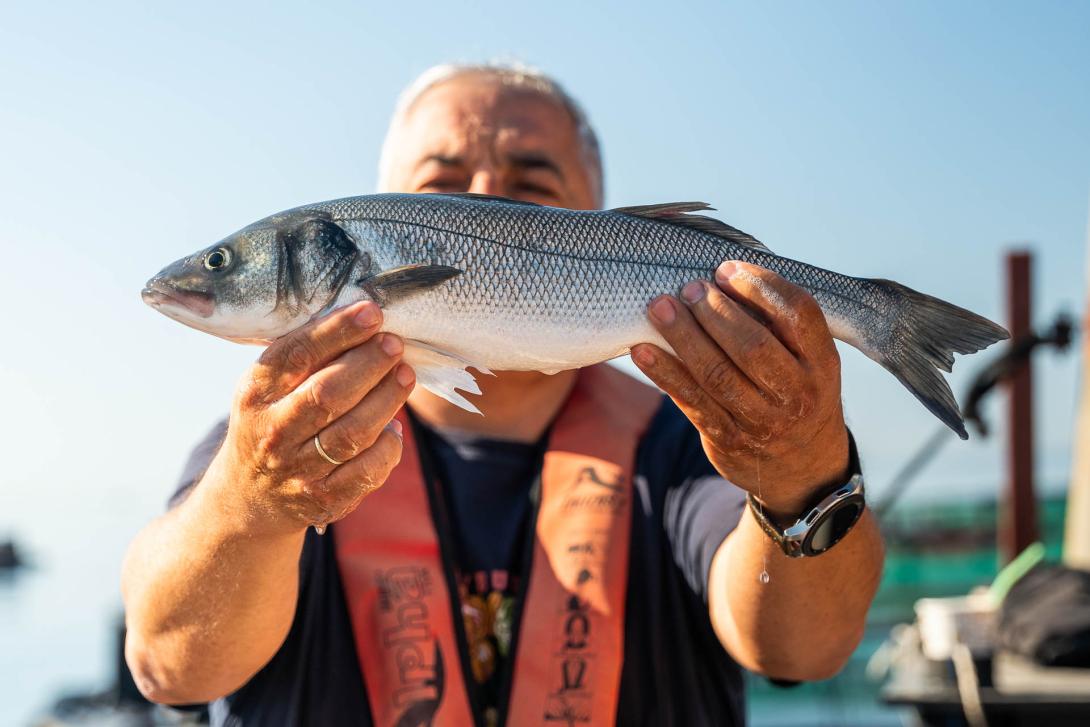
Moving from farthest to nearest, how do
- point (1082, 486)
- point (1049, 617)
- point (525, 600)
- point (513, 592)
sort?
point (1082, 486) → point (1049, 617) → point (513, 592) → point (525, 600)

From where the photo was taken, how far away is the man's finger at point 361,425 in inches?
106

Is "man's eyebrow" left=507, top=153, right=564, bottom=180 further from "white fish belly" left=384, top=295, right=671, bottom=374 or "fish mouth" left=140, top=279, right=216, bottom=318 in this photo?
"fish mouth" left=140, top=279, right=216, bottom=318

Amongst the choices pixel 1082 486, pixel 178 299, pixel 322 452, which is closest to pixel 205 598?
pixel 322 452

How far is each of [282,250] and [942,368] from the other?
214 cm

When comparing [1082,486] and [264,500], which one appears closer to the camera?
[264,500]

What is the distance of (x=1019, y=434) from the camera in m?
10.1

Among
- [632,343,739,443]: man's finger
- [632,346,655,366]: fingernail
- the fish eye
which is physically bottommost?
[632,343,739,443]: man's finger

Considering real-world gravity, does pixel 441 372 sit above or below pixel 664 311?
below

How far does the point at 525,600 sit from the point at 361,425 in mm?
1267

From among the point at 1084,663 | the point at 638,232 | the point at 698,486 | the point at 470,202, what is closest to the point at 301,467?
the point at 470,202

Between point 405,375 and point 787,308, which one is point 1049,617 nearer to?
point 787,308

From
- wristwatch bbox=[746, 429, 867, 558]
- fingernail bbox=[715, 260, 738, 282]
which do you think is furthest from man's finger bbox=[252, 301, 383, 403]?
wristwatch bbox=[746, 429, 867, 558]

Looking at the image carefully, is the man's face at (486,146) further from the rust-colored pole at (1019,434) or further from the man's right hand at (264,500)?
the rust-colored pole at (1019,434)

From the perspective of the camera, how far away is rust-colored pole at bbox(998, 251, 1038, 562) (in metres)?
9.82
